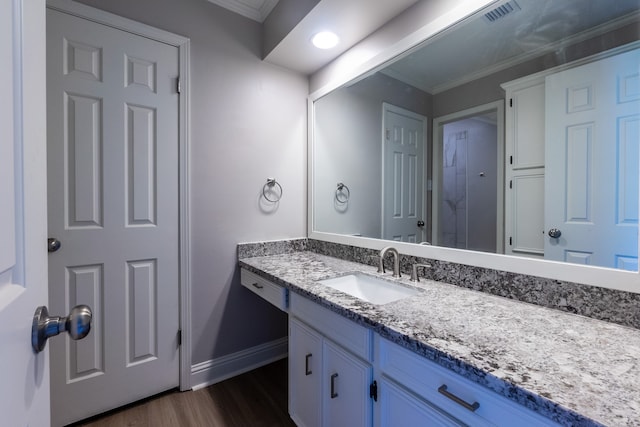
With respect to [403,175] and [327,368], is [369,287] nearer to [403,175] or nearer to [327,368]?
[327,368]

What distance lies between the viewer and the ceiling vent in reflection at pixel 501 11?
1118mm

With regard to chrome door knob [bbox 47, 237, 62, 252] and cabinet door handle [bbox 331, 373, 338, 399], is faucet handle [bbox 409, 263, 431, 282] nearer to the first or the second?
cabinet door handle [bbox 331, 373, 338, 399]

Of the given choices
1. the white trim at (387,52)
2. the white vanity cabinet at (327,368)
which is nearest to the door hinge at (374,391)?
the white vanity cabinet at (327,368)

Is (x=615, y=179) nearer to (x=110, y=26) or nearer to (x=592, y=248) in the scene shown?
(x=592, y=248)

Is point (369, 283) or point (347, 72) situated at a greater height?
point (347, 72)

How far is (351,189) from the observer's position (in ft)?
6.63

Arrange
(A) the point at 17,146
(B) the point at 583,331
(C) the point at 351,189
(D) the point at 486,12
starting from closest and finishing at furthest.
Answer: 1. (A) the point at 17,146
2. (B) the point at 583,331
3. (D) the point at 486,12
4. (C) the point at 351,189

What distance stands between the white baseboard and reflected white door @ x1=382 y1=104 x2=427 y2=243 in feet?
3.87

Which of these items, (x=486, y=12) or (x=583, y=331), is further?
(x=486, y=12)

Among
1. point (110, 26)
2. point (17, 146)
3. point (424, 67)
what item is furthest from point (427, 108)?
point (110, 26)

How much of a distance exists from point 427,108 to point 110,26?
1698 mm

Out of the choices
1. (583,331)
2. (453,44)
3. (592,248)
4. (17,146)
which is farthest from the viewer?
(453,44)

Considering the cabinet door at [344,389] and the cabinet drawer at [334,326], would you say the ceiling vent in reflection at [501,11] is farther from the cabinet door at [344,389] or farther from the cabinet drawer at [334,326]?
the cabinet door at [344,389]

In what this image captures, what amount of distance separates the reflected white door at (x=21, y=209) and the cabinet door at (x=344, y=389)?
0.83 m
